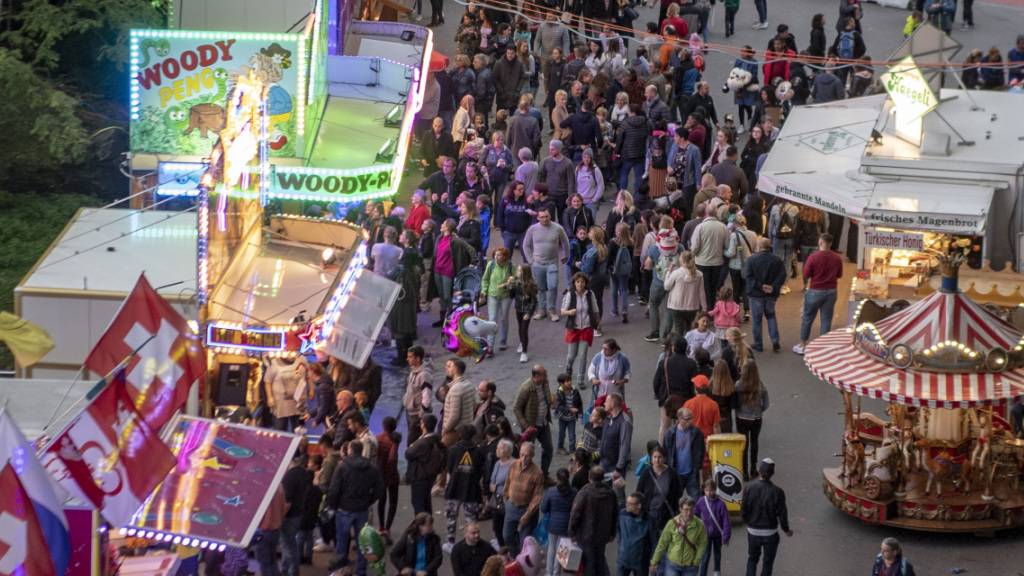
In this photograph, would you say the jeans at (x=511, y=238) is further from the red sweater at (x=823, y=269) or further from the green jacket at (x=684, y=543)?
the green jacket at (x=684, y=543)

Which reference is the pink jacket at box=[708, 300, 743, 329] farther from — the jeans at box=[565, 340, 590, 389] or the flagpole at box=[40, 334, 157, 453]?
the flagpole at box=[40, 334, 157, 453]

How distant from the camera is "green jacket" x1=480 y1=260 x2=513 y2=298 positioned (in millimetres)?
25734

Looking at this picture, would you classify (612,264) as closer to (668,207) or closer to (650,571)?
(668,207)

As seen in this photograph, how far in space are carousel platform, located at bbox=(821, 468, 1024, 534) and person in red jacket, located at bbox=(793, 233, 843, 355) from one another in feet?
15.7

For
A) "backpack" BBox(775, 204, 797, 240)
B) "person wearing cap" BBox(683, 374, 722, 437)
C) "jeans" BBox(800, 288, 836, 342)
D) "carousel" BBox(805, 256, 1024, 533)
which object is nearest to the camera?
"carousel" BBox(805, 256, 1024, 533)

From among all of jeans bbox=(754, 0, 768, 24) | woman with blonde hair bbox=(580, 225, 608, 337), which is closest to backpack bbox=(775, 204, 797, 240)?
woman with blonde hair bbox=(580, 225, 608, 337)

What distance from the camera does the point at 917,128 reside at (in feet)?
85.6

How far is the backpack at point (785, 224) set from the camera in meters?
27.1

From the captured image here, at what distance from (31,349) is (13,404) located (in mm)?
1558

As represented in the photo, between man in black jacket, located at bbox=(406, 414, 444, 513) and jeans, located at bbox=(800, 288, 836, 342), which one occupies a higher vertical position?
jeans, located at bbox=(800, 288, 836, 342)

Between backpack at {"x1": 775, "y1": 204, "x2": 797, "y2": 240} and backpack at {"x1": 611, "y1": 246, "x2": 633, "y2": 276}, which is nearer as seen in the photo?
backpack at {"x1": 611, "y1": 246, "x2": 633, "y2": 276}

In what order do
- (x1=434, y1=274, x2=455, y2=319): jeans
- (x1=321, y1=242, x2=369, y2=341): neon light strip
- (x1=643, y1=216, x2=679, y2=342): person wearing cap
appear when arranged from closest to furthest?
(x1=321, y1=242, x2=369, y2=341): neon light strip < (x1=643, y1=216, x2=679, y2=342): person wearing cap < (x1=434, y1=274, x2=455, y2=319): jeans

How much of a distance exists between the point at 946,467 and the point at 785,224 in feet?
23.2

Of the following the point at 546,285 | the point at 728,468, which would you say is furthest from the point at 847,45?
the point at 728,468
